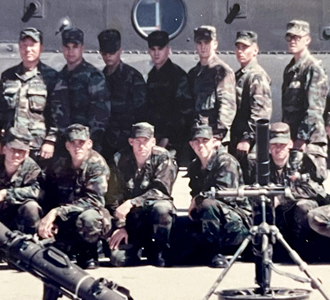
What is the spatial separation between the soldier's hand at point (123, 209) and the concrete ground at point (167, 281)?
45 centimetres

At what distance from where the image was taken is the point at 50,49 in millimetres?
11258

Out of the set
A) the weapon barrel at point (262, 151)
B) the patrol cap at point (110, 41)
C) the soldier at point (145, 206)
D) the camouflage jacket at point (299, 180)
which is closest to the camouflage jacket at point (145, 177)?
the soldier at point (145, 206)

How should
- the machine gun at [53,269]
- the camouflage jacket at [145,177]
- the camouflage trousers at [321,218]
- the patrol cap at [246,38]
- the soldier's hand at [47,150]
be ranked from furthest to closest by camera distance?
the patrol cap at [246,38] → the soldier's hand at [47,150] → the camouflage jacket at [145,177] → the camouflage trousers at [321,218] → the machine gun at [53,269]

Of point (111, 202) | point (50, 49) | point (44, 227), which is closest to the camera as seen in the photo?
point (44, 227)

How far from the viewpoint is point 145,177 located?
9.05 meters

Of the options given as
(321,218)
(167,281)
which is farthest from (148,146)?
(321,218)

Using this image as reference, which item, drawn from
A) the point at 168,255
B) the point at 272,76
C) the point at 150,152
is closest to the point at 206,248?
the point at 168,255

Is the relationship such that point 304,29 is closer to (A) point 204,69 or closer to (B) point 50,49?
(A) point 204,69

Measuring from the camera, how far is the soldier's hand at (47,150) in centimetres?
927

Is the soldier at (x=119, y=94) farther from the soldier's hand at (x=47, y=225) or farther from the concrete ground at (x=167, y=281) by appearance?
the concrete ground at (x=167, y=281)

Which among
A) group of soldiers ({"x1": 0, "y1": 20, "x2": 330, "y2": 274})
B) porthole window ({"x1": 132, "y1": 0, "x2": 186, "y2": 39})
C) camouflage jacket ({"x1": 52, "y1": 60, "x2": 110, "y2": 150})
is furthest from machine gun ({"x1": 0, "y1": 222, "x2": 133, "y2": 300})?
porthole window ({"x1": 132, "y1": 0, "x2": 186, "y2": 39})

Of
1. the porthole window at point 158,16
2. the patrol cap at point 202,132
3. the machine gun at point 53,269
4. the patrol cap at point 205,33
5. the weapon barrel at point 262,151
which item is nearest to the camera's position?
the machine gun at point 53,269

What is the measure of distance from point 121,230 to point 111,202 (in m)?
0.52

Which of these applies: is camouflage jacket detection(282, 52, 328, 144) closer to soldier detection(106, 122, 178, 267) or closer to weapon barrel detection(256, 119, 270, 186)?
soldier detection(106, 122, 178, 267)
